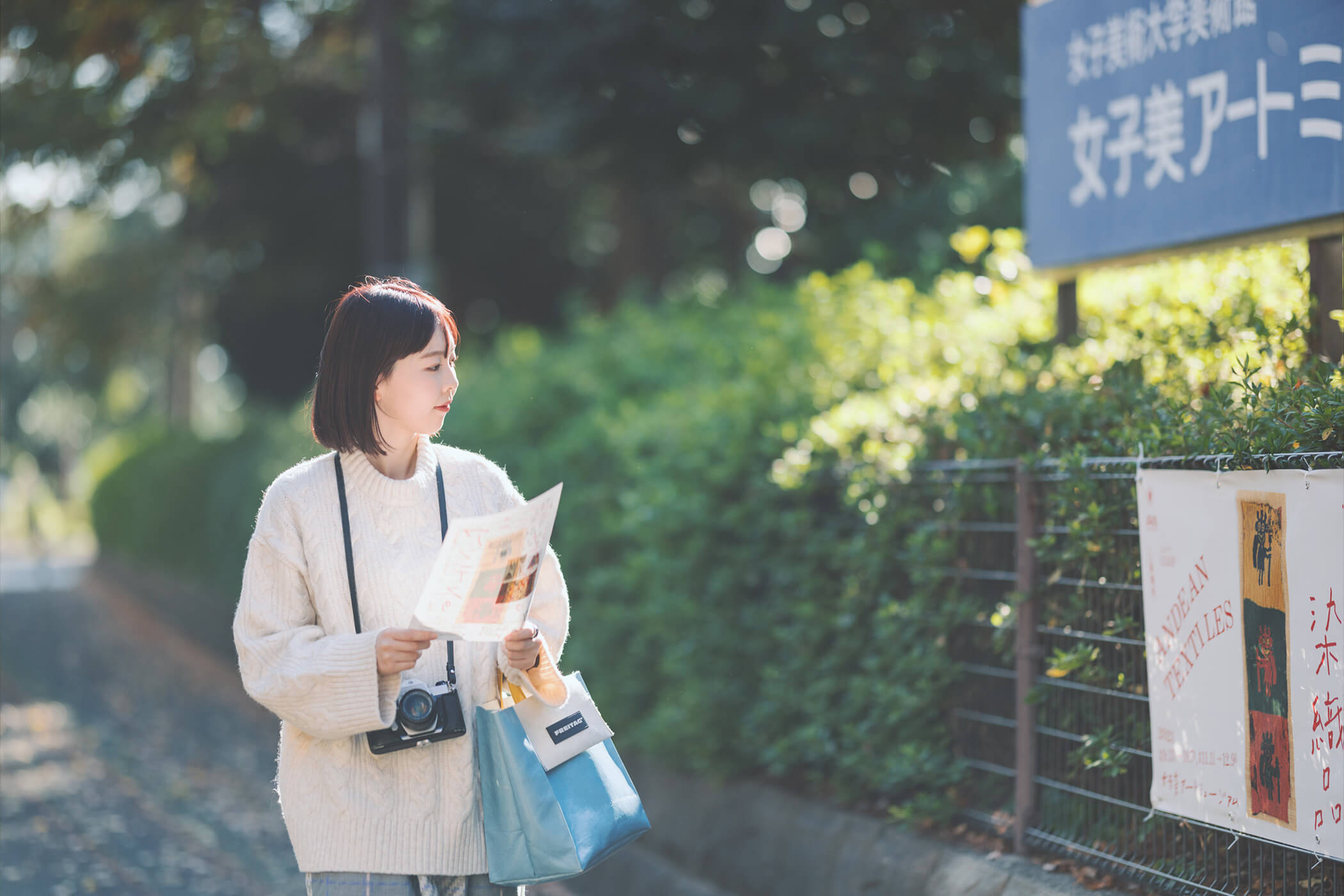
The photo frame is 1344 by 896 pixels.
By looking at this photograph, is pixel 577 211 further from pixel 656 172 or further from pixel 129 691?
pixel 129 691

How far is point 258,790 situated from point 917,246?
713cm

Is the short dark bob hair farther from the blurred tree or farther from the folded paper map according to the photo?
the blurred tree

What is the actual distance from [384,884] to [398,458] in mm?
880

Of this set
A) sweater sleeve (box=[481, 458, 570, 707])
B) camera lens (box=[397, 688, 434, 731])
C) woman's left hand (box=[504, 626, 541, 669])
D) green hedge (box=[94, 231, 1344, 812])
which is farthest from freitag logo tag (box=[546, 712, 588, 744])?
green hedge (box=[94, 231, 1344, 812])

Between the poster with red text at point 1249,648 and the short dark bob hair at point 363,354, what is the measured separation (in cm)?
206

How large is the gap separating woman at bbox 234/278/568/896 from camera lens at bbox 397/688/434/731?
37 mm

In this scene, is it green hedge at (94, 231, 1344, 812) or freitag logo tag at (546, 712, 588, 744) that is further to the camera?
green hedge at (94, 231, 1344, 812)

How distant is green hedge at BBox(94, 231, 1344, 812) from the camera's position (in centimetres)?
430

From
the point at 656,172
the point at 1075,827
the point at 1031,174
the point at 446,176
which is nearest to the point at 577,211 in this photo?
the point at 446,176

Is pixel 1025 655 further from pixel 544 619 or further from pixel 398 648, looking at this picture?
pixel 398 648

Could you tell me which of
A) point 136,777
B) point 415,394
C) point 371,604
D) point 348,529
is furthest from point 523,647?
point 136,777

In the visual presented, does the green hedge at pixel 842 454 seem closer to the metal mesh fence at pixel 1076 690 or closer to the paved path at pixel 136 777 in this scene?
the metal mesh fence at pixel 1076 690

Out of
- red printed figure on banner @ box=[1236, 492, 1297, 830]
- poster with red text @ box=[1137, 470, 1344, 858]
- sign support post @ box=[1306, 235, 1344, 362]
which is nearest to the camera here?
poster with red text @ box=[1137, 470, 1344, 858]

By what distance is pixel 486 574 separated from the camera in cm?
240
